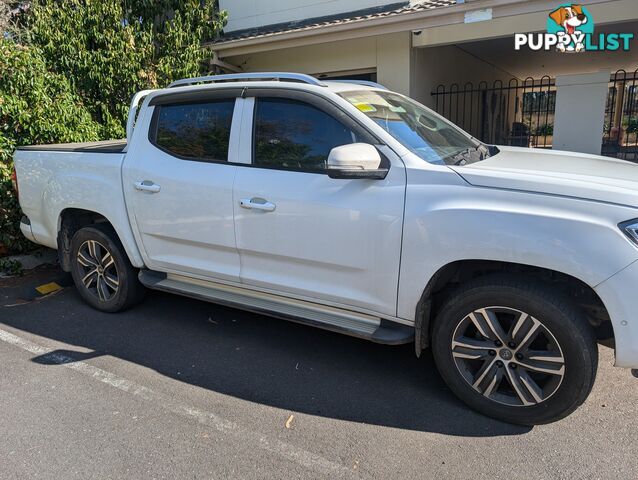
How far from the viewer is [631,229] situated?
2.41 metres

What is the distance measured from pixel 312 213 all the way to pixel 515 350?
145 cm

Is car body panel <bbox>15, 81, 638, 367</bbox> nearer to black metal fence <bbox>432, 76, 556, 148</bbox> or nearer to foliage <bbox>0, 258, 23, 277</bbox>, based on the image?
foliage <bbox>0, 258, 23, 277</bbox>

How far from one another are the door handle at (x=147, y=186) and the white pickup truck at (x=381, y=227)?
11 millimetres

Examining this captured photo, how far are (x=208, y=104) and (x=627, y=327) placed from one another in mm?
3146

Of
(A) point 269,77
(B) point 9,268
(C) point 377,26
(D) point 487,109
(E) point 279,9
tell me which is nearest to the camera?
(A) point 269,77

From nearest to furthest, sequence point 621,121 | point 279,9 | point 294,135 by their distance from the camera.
Answer: point 294,135
point 279,9
point 621,121

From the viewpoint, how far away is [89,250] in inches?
181

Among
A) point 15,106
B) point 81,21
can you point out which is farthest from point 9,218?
point 81,21

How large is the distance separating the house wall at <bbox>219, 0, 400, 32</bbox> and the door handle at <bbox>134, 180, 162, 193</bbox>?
6.66 metres

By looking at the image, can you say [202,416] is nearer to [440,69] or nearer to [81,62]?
[81,62]

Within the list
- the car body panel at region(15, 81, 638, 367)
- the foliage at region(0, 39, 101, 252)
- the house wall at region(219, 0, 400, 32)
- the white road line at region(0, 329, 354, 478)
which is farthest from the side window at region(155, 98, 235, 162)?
the house wall at region(219, 0, 400, 32)

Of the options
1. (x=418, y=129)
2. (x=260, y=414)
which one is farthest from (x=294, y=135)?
(x=260, y=414)

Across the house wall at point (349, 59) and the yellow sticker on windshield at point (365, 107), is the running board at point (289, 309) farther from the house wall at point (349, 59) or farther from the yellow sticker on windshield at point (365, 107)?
the house wall at point (349, 59)

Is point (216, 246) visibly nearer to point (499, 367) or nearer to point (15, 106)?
point (499, 367)
